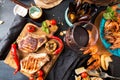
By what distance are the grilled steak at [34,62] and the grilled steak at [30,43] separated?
1.0 inches

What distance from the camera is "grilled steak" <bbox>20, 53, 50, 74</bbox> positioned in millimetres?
1203

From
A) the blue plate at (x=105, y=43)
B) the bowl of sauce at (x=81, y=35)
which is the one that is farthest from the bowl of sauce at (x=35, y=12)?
the blue plate at (x=105, y=43)

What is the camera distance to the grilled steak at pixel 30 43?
121 centimetres

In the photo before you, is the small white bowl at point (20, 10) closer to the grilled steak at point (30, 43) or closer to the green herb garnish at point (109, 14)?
the grilled steak at point (30, 43)

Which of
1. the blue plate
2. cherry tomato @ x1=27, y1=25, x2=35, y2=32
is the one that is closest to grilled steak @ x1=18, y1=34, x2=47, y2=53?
cherry tomato @ x1=27, y1=25, x2=35, y2=32

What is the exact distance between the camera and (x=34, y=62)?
1217mm

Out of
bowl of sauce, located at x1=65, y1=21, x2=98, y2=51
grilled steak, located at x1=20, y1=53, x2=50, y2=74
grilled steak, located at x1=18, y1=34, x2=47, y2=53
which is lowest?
grilled steak, located at x1=20, y1=53, x2=50, y2=74

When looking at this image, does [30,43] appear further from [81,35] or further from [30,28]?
[81,35]

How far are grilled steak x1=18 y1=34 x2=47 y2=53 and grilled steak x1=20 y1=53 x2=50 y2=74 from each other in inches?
1.0

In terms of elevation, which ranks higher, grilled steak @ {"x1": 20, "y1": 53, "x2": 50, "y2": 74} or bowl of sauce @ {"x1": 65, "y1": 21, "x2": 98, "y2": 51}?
bowl of sauce @ {"x1": 65, "y1": 21, "x2": 98, "y2": 51}

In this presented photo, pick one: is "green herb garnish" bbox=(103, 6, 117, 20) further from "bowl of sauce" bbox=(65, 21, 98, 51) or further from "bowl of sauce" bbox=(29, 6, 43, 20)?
"bowl of sauce" bbox=(29, 6, 43, 20)

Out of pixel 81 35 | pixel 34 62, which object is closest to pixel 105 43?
pixel 81 35

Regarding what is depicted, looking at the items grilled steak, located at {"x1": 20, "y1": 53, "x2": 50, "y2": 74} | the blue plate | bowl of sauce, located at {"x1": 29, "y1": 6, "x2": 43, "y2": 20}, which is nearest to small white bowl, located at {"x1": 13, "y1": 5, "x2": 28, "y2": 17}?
bowl of sauce, located at {"x1": 29, "y1": 6, "x2": 43, "y2": 20}

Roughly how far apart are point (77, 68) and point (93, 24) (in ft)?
0.64
